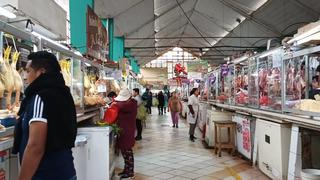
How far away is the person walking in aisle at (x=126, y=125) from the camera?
6062mm

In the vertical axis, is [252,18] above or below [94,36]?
above

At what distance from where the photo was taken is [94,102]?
20.0 ft

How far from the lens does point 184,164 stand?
7.42 m

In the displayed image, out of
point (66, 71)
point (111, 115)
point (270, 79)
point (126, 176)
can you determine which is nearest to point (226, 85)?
point (270, 79)

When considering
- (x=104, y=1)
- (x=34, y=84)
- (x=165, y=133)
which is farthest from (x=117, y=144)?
(x=104, y=1)

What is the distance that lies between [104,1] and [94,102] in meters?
7.63

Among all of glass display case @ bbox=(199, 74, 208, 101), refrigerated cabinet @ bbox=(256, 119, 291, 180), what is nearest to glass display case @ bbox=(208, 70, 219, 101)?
glass display case @ bbox=(199, 74, 208, 101)

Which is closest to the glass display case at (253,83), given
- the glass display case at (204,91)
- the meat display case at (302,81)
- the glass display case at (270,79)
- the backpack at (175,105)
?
the glass display case at (270,79)

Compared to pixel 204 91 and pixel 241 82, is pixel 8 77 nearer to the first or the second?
pixel 241 82

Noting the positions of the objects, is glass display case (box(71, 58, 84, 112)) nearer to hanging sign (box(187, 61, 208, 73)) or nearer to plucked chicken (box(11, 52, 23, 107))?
plucked chicken (box(11, 52, 23, 107))

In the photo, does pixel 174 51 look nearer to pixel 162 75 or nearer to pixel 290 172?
pixel 162 75

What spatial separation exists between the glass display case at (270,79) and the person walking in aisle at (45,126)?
4238mm

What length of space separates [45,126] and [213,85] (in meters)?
10.8

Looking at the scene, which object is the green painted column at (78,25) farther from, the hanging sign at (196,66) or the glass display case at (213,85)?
the hanging sign at (196,66)
